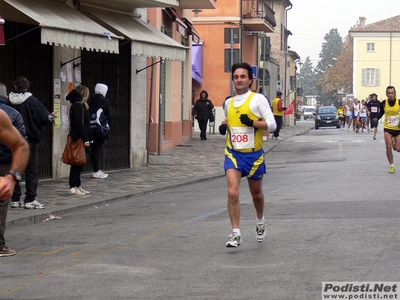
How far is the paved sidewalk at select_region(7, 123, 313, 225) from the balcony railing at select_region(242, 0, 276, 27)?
19.3 meters

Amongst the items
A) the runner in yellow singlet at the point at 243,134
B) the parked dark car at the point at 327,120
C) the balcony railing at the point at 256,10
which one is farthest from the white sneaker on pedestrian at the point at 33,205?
the parked dark car at the point at 327,120

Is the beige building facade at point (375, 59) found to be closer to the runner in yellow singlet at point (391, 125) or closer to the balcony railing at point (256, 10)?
the balcony railing at point (256, 10)

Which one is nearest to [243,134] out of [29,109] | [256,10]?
[29,109]

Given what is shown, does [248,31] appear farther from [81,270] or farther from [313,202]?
→ [81,270]

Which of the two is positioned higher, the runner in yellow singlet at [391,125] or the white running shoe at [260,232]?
the runner in yellow singlet at [391,125]

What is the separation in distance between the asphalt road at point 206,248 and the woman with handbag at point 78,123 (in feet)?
3.11

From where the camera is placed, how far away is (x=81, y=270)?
27.1ft

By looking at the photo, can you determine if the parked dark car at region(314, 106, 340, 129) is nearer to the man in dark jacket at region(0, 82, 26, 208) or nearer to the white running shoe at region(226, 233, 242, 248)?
the man in dark jacket at region(0, 82, 26, 208)

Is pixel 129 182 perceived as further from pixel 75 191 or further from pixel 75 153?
pixel 75 153

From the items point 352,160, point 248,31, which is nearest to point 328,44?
point 248,31

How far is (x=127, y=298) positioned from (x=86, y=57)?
41.8 ft

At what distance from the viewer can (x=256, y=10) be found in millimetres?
47500

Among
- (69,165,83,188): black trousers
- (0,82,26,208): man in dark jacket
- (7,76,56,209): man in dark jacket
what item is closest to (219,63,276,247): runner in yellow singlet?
(0,82,26,208): man in dark jacket

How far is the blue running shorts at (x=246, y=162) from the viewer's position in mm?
9562
